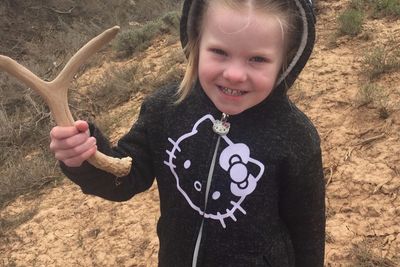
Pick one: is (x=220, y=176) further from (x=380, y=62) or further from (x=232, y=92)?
(x=380, y=62)

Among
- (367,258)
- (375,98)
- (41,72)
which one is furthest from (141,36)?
(367,258)

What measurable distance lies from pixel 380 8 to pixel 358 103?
138 cm

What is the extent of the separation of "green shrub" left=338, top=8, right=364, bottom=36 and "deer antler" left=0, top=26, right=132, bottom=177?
10.8 feet

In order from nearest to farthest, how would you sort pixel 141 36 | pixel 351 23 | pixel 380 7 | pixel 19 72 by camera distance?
pixel 19 72 → pixel 351 23 → pixel 380 7 → pixel 141 36

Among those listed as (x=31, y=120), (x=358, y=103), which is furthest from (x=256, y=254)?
(x=31, y=120)

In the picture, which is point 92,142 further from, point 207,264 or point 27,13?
point 27,13

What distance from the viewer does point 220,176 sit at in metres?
1.38

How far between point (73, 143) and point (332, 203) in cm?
194

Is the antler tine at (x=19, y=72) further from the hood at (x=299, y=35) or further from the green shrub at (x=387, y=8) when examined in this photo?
the green shrub at (x=387, y=8)

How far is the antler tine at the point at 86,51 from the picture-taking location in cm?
113

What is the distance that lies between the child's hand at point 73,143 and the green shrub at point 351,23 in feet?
11.0

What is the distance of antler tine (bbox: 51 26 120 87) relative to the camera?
1.13 m

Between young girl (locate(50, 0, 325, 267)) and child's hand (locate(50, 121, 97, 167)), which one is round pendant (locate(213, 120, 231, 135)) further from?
child's hand (locate(50, 121, 97, 167))

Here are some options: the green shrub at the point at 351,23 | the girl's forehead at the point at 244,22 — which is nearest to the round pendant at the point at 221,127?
the girl's forehead at the point at 244,22
